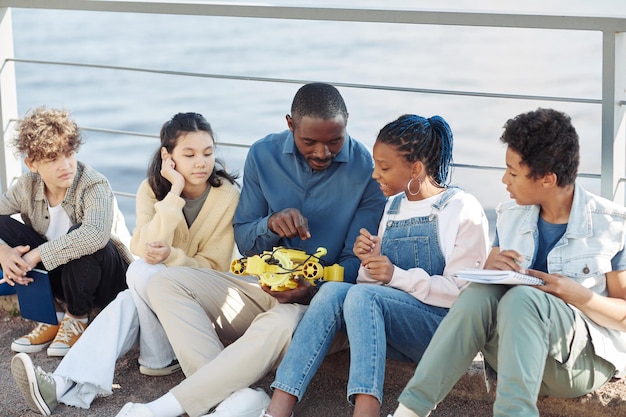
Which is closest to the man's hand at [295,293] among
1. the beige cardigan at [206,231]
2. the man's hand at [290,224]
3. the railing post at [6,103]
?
the man's hand at [290,224]

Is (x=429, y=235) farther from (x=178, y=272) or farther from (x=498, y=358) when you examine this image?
(x=178, y=272)

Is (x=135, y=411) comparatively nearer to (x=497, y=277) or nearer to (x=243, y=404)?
(x=243, y=404)

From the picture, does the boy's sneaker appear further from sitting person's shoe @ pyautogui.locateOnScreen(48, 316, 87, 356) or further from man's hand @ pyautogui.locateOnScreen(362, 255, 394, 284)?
man's hand @ pyautogui.locateOnScreen(362, 255, 394, 284)

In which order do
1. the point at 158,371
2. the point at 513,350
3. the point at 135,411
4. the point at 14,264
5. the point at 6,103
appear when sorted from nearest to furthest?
the point at 513,350 → the point at 135,411 → the point at 158,371 → the point at 14,264 → the point at 6,103

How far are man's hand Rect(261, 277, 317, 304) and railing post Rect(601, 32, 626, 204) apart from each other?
0.97 metres

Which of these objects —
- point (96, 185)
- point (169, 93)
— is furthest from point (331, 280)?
point (169, 93)

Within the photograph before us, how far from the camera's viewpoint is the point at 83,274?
3205mm

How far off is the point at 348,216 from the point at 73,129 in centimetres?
100

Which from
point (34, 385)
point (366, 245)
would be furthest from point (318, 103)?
point (34, 385)

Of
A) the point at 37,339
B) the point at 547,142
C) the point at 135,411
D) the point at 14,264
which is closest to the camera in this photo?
the point at 547,142

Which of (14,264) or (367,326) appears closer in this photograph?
(367,326)

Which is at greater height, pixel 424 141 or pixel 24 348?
pixel 424 141

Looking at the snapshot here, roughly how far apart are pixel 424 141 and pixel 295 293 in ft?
1.88

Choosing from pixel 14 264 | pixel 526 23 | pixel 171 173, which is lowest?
pixel 14 264
